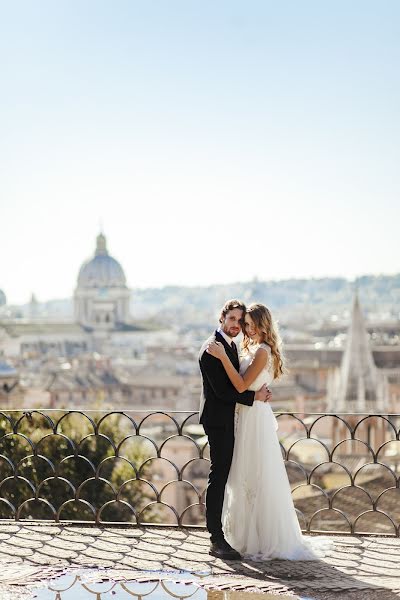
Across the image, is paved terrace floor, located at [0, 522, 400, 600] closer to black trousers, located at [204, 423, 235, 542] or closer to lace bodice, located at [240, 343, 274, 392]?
black trousers, located at [204, 423, 235, 542]

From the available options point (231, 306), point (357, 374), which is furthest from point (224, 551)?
point (357, 374)

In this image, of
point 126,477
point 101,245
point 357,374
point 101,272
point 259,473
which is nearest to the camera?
point 259,473

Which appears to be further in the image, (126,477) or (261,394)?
(126,477)

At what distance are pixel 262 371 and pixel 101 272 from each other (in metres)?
120

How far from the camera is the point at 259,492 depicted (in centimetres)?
475

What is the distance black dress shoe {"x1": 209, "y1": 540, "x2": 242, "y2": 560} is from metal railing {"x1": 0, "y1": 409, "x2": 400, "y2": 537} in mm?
483

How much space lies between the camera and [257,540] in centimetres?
474

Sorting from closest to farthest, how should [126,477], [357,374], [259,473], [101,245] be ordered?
[259,473] < [126,477] < [357,374] < [101,245]

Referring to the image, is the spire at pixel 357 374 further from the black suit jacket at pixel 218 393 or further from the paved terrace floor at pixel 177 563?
the black suit jacket at pixel 218 393

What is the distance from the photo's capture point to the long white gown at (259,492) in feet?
15.5

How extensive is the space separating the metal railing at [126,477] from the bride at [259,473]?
1.19 ft

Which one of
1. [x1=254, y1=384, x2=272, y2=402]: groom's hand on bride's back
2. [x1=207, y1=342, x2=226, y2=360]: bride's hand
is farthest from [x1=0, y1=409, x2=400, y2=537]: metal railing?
[x1=207, y1=342, x2=226, y2=360]: bride's hand

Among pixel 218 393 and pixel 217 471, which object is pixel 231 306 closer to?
pixel 218 393

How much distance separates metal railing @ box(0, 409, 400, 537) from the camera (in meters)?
5.50
